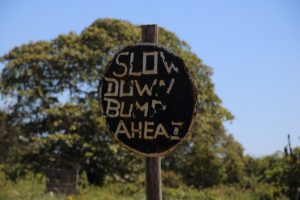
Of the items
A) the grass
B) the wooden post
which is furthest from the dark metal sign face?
the grass

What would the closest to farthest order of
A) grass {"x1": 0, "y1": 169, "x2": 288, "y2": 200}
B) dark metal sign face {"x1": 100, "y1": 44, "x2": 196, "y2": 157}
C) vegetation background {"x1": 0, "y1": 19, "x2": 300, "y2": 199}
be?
A: dark metal sign face {"x1": 100, "y1": 44, "x2": 196, "y2": 157}
grass {"x1": 0, "y1": 169, "x2": 288, "y2": 200}
vegetation background {"x1": 0, "y1": 19, "x2": 300, "y2": 199}

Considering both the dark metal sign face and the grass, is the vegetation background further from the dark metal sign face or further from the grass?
the dark metal sign face

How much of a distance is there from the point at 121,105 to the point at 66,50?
1435 centimetres

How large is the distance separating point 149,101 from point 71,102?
1408 cm

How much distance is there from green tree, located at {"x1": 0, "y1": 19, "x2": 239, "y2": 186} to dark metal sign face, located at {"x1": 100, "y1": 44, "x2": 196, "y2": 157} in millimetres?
12831

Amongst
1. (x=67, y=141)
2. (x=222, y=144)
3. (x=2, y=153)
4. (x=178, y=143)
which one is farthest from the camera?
(x=2, y=153)

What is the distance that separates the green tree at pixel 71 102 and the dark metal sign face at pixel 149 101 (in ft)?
42.1

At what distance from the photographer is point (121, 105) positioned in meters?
4.21

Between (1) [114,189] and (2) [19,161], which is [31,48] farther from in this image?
(1) [114,189]

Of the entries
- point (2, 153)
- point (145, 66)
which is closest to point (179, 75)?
point (145, 66)

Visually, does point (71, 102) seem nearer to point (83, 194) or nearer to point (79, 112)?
point (79, 112)

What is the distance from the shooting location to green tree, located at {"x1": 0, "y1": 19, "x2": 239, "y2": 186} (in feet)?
57.4

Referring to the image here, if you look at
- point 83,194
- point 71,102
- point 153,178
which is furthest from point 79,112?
point 153,178

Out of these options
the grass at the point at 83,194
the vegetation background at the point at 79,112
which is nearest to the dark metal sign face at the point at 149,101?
the grass at the point at 83,194
